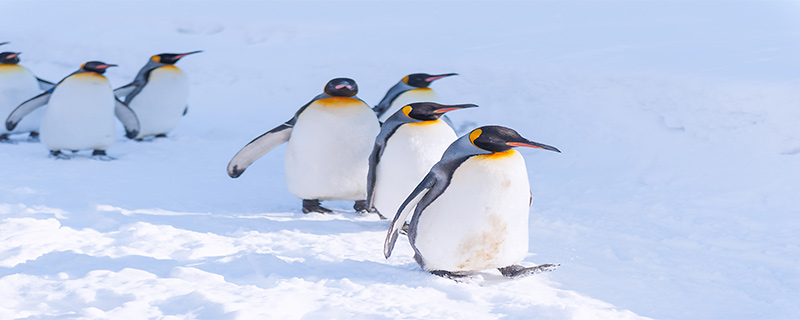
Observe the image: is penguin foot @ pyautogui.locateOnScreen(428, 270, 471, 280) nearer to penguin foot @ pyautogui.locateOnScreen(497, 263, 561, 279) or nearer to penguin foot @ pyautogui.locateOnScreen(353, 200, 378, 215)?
penguin foot @ pyautogui.locateOnScreen(497, 263, 561, 279)

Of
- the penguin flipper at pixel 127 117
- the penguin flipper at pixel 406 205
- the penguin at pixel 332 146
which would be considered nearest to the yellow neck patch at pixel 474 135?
the penguin flipper at pixel 406 205

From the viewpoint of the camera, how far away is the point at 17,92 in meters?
6.41

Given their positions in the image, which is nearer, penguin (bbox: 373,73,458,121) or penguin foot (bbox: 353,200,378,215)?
penguin foot (bbox: 353,200,378,215)

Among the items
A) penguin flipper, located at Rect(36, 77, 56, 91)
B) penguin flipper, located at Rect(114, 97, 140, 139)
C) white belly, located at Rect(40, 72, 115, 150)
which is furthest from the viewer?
penguin flipper, located at Rect(36, 77, 56, 91)

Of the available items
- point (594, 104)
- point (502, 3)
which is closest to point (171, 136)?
point (594, 104)

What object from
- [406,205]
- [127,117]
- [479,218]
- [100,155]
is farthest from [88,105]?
[479,218]

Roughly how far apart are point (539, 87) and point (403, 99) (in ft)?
8.11

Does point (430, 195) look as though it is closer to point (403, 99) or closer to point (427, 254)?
point (427, 254)

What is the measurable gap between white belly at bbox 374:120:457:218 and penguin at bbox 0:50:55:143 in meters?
4.23

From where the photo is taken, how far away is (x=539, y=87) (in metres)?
7.21

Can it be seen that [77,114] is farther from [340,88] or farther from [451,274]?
[451,274]

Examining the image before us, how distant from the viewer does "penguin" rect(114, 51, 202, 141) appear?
21.6ft

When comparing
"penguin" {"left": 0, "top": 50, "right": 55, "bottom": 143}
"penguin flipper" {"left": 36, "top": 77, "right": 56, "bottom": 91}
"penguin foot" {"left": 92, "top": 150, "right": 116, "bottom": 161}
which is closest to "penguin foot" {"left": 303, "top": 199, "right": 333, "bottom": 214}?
"penguin foot" {"left": 92, "top": 150, "right": 116, "bottom": 161}

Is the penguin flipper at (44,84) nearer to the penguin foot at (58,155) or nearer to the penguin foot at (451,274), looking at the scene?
the penguin foot at (58,155)
